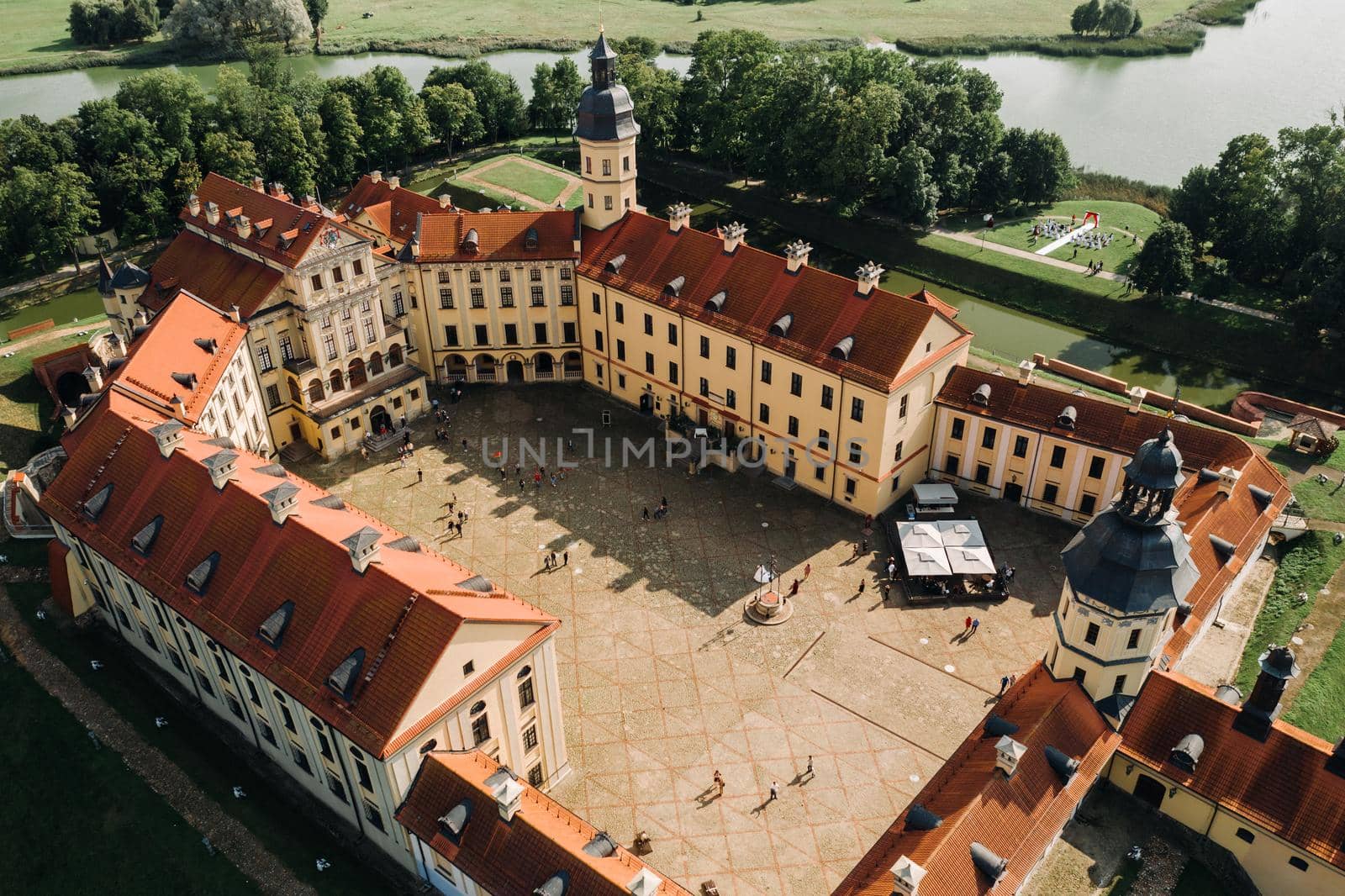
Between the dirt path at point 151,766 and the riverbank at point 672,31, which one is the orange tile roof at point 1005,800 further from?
the riverbank at point 672,31

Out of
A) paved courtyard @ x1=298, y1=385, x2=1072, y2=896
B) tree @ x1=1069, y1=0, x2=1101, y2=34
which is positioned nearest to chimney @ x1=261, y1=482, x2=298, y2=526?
paved courtyard @ x1=298, y1=385, x2=1072, y2=896

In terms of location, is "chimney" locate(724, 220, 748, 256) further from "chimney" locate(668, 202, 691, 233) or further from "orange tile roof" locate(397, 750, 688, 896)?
"orange tile roof" locate(397, 750, 688, 896)

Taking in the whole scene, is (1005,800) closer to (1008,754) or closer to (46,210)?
(1008,754)

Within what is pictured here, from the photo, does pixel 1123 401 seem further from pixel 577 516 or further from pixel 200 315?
pixel 200 315

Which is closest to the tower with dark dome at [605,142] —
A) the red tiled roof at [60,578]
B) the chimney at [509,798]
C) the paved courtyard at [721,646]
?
the paved courtyard at [721,646]

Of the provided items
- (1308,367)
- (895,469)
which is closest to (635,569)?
(895,469)

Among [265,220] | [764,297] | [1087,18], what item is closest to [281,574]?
[265,220]
